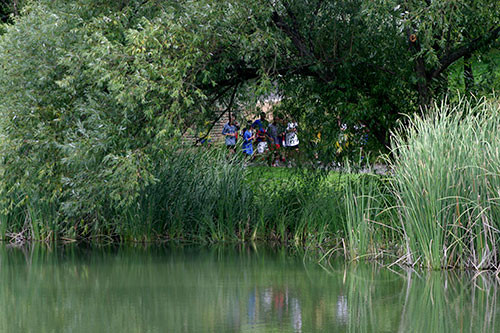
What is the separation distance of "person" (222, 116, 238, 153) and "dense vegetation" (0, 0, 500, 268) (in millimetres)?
329

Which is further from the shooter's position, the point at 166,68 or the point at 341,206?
the point at 341,206

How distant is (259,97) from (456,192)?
374cm

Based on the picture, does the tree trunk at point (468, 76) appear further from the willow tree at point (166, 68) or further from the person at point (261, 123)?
the person at point (261, 123)

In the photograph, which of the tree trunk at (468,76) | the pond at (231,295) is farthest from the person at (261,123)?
the tree trunk at (468,76)

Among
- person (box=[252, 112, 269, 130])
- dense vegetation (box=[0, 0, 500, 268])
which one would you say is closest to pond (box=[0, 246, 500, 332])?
dense vegetation (box=[0, 0, 500, 268])

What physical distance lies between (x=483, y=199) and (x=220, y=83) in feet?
16.8

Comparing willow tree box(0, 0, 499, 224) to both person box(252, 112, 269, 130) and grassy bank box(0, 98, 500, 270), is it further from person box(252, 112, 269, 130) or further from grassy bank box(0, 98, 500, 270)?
person box(252, 112, 269, 130)

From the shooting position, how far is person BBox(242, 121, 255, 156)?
14.8 meters

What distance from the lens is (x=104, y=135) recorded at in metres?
12.1

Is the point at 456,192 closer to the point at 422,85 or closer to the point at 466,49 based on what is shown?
the point at 422,85

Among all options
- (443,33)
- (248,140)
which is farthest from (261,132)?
(443,33)

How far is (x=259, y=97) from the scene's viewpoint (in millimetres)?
13477

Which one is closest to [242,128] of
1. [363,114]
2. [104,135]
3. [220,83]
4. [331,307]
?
[220,83]

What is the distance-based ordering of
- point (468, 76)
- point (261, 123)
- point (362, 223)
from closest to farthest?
1. point (362, 223)
2. point (468, 76)
3. point (261, 123)
